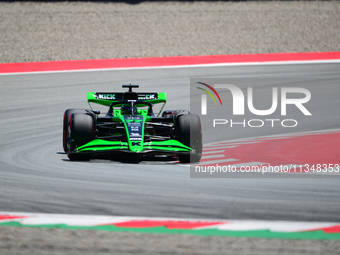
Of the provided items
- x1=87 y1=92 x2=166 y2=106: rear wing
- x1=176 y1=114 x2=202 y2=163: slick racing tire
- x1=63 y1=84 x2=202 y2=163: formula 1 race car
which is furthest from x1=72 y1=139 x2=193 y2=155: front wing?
x1=87 y1=92 x2=166 y2=106: rear wing

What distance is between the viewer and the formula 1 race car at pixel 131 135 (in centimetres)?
823

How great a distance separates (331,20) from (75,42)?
11205 mm

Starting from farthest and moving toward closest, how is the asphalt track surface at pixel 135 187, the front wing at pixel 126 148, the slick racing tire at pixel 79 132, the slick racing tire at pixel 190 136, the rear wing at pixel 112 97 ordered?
the rear wing at pixel 112 97, the slick racing tire at pixel 190 136, the slick racing tire at pixel 79 132, the front wing at pixel 126 148, the asphalt track surface at pixel 135 187

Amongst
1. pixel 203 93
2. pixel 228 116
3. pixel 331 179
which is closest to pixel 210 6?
pixel 203 93

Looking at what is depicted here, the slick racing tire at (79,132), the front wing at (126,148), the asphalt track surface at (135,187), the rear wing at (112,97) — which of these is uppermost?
the rear wing at (112,97)

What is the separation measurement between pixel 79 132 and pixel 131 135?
801 mm

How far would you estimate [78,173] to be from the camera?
7520 millimetres

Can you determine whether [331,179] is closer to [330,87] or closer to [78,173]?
[78,173]

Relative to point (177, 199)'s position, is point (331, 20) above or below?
above

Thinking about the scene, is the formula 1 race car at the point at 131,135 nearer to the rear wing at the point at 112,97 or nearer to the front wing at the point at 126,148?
the front wing at the point at 126,148

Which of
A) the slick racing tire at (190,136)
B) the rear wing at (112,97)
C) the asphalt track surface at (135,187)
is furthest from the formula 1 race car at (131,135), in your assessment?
the rear wing at (112,97)

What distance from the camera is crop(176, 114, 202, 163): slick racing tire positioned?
8.60 m

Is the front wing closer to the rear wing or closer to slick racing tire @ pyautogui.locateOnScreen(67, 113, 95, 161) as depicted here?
slick racing tire @ pyautogui.locateOnScreen(67, 113, 95, 161)

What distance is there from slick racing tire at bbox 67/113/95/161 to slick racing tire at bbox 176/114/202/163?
1.40 metres
